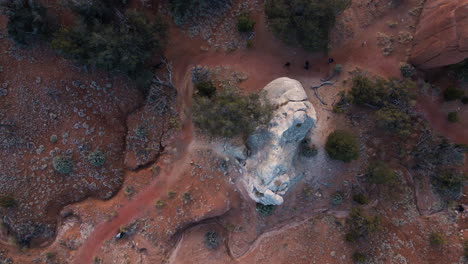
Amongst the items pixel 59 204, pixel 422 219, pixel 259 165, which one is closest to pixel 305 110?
pixel 259 165

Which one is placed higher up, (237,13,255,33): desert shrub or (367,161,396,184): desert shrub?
(237,13,255,33): desert shrub

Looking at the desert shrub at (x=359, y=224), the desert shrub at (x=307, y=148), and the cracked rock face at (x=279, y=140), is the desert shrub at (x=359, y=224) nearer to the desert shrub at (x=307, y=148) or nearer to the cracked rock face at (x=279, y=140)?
the desert shrub at (x=307, y=148)

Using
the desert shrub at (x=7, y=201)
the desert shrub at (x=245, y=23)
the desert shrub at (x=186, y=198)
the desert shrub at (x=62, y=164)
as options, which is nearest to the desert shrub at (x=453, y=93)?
the desert shrub at (x=245, y=23)

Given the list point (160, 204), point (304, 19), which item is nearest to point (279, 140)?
point (304, 19)

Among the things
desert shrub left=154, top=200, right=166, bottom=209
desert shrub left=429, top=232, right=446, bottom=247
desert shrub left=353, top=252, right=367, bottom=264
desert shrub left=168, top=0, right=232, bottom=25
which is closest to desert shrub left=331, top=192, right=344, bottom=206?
desert shrub left=353, top=252, right=367, bottom=264

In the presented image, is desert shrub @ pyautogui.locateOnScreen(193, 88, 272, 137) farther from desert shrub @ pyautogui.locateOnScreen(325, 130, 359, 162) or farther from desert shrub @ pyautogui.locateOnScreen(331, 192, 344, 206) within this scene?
desert shrub @ pyautogui.locateOnScreen(331, 192, 344, 206)

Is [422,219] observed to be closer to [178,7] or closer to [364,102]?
[364,102]
